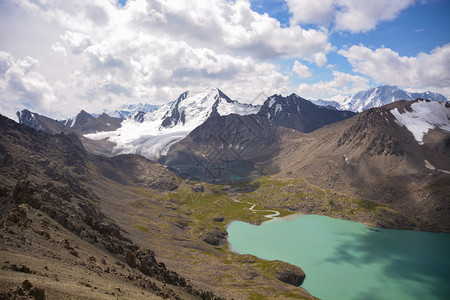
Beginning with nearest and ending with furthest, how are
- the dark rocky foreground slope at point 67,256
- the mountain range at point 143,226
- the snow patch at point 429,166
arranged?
the dark rocky foreground slope at point 67,256, the mountain range at point 143,226, the snow patch at point 429,166

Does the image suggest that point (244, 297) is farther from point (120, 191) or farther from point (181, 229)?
point (120, 191)

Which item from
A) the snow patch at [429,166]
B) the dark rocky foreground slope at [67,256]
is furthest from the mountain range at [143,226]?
the snow patch at [429,166]

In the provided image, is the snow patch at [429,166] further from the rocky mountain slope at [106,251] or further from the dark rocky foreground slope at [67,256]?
the dark rocky foreground slope at [67,256]

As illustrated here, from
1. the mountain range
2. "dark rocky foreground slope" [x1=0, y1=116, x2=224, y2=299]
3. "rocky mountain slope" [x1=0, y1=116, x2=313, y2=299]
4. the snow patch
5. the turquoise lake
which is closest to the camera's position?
"dark rocky foreground slope" [x1=0, y1=116, x2=224, y2=299]

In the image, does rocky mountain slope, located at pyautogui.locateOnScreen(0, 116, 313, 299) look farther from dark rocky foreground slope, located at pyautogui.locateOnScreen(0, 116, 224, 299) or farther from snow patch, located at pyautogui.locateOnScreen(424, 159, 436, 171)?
snow patch, located at pyautogui.locateOnScreen(424, 159, 436, 171)

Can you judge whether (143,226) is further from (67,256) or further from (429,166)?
(429,166)

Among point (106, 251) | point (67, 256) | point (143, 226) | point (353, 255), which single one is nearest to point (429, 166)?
point (353, 255)

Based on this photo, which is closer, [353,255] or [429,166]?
[353,255]

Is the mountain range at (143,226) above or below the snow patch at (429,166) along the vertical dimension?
below

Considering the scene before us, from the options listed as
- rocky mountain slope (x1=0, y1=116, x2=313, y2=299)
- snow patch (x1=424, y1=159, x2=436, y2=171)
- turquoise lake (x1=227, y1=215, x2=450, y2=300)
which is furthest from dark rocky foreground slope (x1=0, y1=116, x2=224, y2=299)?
snow patch (x1=424, y1=159, x2=436, y2=171)

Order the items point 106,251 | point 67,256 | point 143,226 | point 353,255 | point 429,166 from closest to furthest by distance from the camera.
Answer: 1. point 67,256
2. point 106,251
3. point 353,255
4. point 143,226
5. point 429,166
